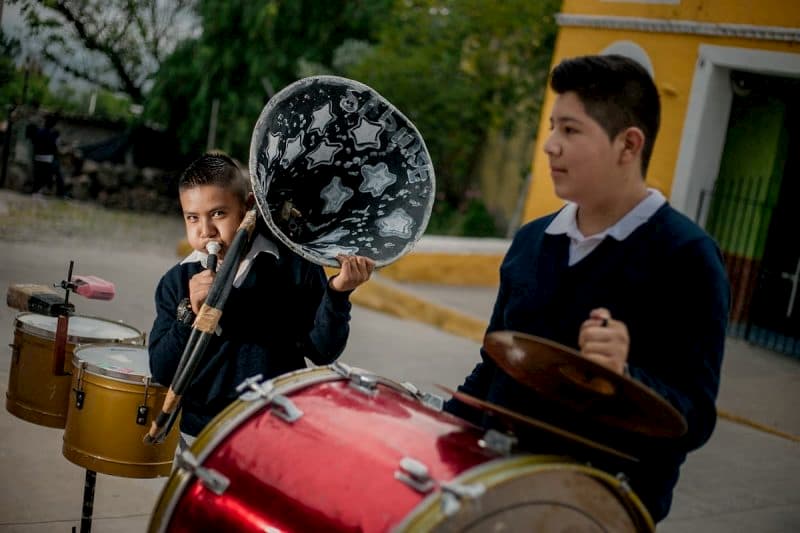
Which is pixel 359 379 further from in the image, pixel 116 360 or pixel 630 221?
pixel 116 360

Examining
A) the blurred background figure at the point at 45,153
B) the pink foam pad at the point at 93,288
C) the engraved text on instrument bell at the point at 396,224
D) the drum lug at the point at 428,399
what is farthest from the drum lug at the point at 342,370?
the blurred background figure at the point at 45,153

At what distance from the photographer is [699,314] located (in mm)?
2199

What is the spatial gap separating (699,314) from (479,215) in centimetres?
1396

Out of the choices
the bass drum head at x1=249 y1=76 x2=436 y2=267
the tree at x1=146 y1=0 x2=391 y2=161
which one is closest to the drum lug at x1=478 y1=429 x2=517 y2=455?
the bass drum head at x1=249 y1=76 x2=436 y2=267

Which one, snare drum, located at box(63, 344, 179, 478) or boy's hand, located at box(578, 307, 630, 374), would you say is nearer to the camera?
boy's hand, located at box(578, 307, 630, 374)

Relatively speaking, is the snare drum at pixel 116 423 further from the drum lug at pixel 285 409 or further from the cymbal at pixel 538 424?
the cymbal at pixel 538 424

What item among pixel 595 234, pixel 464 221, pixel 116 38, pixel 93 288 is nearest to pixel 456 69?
pixel 464 221

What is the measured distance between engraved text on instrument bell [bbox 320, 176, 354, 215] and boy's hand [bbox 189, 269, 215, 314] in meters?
0.42

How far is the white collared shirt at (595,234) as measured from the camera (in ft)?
7.56

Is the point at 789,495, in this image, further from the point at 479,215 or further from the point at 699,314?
the point at 479,215

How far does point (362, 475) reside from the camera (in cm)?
220

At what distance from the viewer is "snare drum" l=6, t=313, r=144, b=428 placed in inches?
149

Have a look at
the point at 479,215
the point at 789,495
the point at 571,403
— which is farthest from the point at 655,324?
the point at 479,215

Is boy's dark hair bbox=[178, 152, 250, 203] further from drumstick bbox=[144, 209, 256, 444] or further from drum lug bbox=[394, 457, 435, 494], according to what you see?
drum lug bbox=[394, 457, 435, 494]
